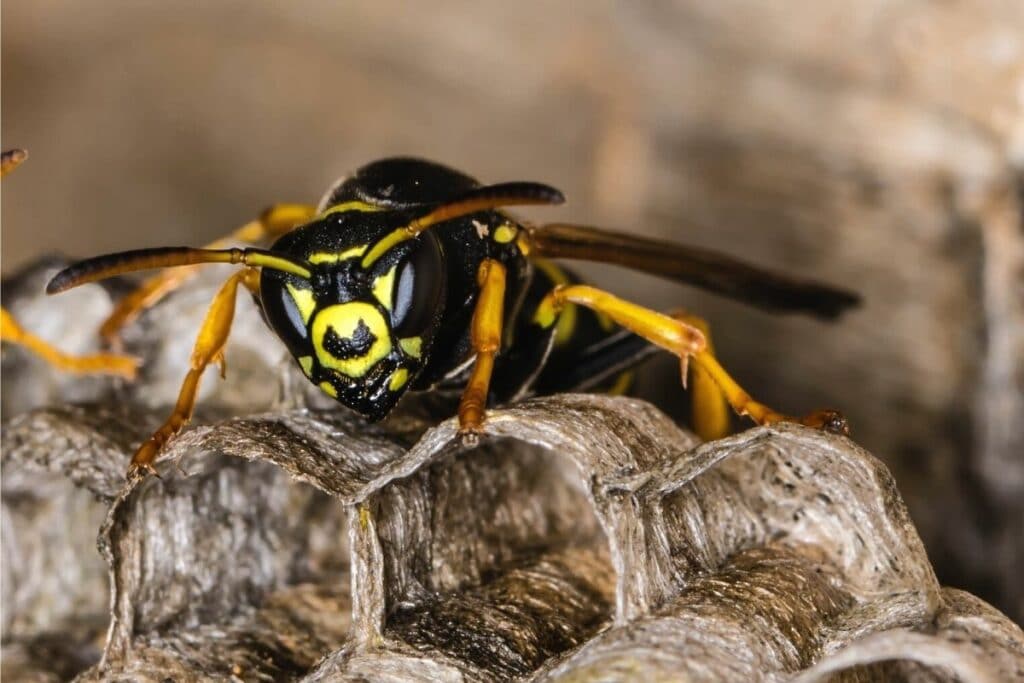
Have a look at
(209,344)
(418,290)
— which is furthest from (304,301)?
(209,344)

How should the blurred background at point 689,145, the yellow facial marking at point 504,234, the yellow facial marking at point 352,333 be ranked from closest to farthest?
1. the yellow facial marking at point 352,333
2. the yellow facial marking at point 504,234
3. the blurred background at point 689,145

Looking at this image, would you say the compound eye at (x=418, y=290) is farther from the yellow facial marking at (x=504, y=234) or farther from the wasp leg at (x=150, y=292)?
the wasp leg at (x=150, y=292)

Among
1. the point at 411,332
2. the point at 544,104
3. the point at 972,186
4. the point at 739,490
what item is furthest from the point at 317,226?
the point at 544,104

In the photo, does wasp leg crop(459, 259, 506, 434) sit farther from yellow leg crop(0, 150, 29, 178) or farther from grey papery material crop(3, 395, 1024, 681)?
yellow leg crop(0, 150, 29, 178)

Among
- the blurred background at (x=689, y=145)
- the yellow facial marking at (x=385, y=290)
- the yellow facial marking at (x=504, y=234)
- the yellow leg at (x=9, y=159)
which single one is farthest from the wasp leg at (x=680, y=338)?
the yellow leg at (x=9, y=159)

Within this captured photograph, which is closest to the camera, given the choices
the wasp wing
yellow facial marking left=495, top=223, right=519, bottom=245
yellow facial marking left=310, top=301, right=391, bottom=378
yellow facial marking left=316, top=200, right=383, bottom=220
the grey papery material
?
the grey papery material

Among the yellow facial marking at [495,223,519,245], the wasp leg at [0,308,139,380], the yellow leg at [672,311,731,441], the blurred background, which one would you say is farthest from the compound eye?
the blurred background

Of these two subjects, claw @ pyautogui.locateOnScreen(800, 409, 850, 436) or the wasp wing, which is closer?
claw @ pyautogui.locateOnScreen(800, 409, 850, 436)
